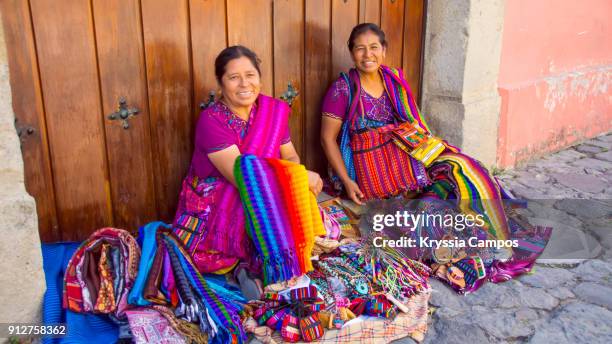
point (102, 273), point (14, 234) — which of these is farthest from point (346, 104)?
point (14, 234)

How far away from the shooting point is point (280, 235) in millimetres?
2322

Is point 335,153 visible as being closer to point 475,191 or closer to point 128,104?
point 475,191

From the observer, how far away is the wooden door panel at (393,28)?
11.7ft

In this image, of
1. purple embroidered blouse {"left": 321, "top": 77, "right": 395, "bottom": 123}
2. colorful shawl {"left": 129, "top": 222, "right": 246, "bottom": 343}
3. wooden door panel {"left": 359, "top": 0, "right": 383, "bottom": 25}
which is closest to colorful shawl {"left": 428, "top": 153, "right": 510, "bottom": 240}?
purple embroidered blouse {"left": 321, "top": 77, "right": 395, "bottom": 123}

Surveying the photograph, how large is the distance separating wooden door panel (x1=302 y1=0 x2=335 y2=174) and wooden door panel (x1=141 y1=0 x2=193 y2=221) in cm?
80

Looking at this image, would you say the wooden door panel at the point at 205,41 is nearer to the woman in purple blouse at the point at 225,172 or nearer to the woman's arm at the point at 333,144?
the woman in purple blouse at the point at 225,172

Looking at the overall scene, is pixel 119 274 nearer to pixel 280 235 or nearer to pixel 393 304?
pixel 280 235

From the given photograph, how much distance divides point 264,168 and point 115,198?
802 millimetres

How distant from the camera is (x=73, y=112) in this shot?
2.39m

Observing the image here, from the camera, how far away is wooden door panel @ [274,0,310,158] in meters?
3.04

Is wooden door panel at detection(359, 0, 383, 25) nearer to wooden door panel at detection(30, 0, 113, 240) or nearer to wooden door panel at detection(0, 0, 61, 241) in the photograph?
wooden door panel at detection(30, 0, 113, 240)

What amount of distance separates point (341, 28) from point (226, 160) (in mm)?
1352

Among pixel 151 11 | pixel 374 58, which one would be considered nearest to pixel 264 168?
pixel 151 11

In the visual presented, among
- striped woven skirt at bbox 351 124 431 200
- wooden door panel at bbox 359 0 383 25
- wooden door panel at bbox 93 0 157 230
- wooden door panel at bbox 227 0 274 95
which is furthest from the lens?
wooden door panel at bbox 359 0 383 25
